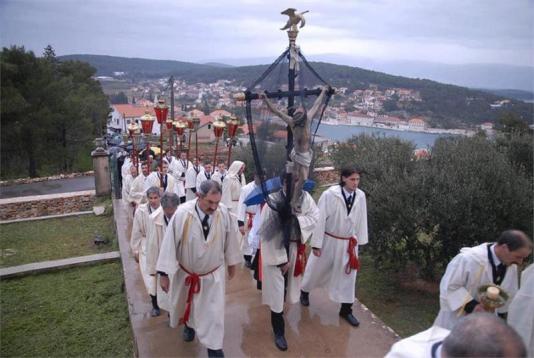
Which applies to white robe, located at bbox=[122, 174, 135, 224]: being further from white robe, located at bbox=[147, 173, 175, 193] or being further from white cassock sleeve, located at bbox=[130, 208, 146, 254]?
white cassock sleeve, located at bbox=[130, 208, 146, 254]

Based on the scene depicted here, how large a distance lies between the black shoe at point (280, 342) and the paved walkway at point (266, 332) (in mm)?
50

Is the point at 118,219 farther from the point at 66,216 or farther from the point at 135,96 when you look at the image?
the point at 135,96

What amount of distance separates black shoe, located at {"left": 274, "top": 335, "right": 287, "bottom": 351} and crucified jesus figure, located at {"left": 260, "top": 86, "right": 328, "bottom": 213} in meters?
1.38

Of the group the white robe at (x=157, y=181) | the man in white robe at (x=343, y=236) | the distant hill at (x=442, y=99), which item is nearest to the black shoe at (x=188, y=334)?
the man in white robe at (x=343, y=236)

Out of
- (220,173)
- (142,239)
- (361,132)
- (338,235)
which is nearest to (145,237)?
(142,239)

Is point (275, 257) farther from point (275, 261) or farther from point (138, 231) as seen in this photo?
point (138, 231)

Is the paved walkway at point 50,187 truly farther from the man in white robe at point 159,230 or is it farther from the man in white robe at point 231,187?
the man in white robe at point 159,230

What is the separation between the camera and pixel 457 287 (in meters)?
3.14

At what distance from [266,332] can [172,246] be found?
1549mm

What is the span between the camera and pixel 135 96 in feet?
311

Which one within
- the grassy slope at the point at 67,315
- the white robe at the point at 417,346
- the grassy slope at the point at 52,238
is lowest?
the grassy slope at the point at 52,238

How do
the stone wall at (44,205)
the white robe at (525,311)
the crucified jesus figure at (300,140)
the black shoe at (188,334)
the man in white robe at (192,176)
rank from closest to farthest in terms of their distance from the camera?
1. the white robe at (525,311)
2. the crucified jesus figure at (300,140)
3. the black shoe at (188,334)
4. the man in white robe at (192,176)
5. the stone wall at (44,205)

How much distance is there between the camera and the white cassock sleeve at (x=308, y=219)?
436 centimetres

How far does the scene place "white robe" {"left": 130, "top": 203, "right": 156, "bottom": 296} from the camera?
16.1ft
